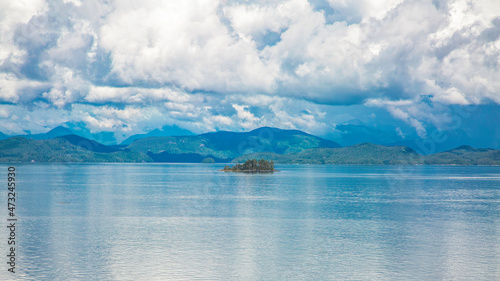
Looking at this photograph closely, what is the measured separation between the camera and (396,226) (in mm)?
70500

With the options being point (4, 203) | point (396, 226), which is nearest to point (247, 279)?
point (396, 226)

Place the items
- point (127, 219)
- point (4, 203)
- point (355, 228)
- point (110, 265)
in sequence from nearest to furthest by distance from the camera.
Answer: point (110, 265), point (355, 228), point (127, 219), point (4, 203)

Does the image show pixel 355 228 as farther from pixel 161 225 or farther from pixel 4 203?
pixel 4 203

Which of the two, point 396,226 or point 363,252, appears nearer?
point 363,252

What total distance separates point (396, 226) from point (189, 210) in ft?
139

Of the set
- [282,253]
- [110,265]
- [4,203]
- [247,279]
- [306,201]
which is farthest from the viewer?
[306,201]

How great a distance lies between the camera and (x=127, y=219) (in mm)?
77188

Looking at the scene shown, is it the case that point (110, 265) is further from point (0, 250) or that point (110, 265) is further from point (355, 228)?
point (355, 228)

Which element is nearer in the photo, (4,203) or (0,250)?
(0,250)

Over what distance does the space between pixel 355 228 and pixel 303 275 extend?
1155 inches

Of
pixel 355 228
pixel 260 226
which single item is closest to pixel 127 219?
pixel 260 226

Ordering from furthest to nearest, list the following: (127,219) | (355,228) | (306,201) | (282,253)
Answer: (306,201) < (127,219) < (355,228) < (282,253)

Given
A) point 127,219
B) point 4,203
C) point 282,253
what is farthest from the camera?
point 4,203

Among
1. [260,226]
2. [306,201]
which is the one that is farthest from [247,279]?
[306,201]
